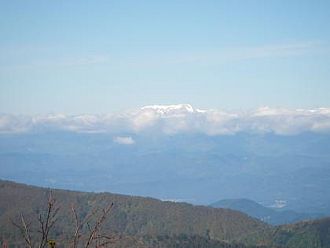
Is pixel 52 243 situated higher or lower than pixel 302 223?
lower

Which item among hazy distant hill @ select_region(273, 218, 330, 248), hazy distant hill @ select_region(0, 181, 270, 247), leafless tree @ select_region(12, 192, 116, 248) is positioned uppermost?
hazy distant hill @ select_region(0, 181, 270, 247)

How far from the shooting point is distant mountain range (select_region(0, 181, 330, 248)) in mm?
137750

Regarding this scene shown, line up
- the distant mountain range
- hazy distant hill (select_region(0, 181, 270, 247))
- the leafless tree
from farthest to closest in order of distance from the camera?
hazy distant hill (select_region(0, 181, 270, 247)) < the distant mountain range < the leafless tree

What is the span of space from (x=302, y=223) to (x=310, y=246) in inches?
605

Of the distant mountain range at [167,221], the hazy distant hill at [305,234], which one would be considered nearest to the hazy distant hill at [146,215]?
the distant mountain range at [167,221]

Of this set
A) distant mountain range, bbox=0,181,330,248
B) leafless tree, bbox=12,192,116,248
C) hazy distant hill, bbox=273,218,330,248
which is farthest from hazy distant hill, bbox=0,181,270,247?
leafless tree, bbox=12,192,116,248

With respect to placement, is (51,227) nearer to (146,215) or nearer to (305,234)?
(305,234)

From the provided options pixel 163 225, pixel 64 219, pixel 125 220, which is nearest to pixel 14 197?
pixel 64 219

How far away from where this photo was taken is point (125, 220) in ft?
541

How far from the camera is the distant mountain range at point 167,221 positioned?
13775 centimetres

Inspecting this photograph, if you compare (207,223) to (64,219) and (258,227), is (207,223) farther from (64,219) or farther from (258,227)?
(64,219)

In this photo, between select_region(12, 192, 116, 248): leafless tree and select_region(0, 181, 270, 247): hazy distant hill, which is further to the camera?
select_region(0, 181, 270, 247): hazy distant hill

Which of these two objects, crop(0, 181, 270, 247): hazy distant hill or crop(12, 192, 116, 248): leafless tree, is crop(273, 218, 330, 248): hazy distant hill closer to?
crop(0, 181, 270, 247): hazy distant hill

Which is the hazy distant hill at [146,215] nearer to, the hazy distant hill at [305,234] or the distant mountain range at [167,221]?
the distant mountain range at [167,221]
